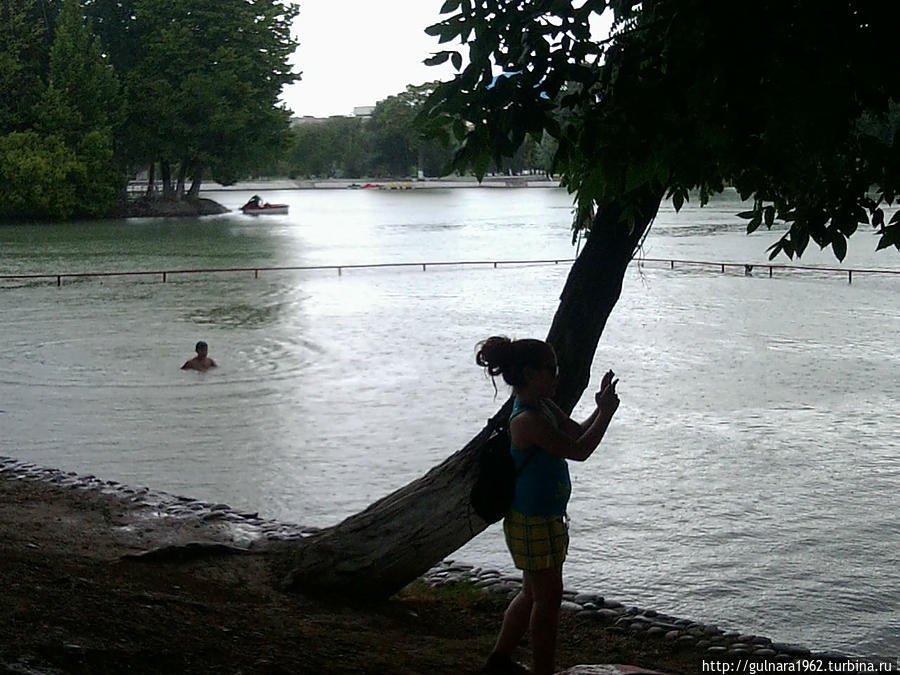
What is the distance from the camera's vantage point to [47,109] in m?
65.1

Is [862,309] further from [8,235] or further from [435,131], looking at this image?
[8,235]

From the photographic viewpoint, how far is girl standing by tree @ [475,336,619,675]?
4.84 meters

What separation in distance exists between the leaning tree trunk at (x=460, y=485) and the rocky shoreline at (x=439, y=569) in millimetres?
1180

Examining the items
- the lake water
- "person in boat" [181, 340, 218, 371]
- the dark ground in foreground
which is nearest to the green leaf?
the dark ground in foreground

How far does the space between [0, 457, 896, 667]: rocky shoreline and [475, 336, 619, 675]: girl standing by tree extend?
185 centimetres

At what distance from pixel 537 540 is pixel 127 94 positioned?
69.7m

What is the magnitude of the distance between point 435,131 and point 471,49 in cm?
40

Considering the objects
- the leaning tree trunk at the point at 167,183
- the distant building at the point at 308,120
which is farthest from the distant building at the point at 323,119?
the leaning tree trunk at the point at 167,183

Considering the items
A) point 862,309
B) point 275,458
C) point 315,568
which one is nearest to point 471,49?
point 315,568

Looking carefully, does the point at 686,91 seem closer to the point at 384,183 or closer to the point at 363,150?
the point at 384,183

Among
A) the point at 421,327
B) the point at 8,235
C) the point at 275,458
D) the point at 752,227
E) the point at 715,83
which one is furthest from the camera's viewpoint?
the point at 8,235

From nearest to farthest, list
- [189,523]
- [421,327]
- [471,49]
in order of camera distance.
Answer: [471,49], [189,523], [421,327]

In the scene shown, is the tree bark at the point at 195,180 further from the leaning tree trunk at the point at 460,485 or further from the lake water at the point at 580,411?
the leaning tree trunk at the point at 460,485

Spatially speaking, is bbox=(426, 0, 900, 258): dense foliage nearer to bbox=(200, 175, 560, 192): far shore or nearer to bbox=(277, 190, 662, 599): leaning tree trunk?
bbox=(277, 190, 662, 599): leaning tree trunk
